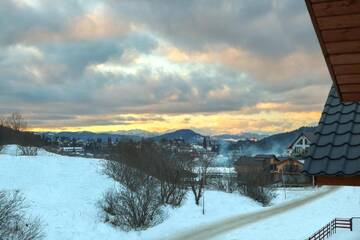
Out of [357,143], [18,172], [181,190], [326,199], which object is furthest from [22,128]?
[357,143]

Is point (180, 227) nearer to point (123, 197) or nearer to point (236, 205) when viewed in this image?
point (123, 197)

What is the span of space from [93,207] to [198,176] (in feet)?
50.6

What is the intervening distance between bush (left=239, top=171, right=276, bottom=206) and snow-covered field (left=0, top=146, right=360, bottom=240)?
1.73 meters

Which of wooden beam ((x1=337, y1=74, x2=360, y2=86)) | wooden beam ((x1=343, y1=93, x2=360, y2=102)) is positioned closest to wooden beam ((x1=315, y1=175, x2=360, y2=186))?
wooden beam ((x1=343, y1=93, x2=360, y2=102))

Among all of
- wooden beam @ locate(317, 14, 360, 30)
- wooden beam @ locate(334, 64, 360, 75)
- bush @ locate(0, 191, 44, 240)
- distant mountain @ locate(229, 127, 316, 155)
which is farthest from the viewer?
distant mountain @ locate(229, 127, 316, 155)

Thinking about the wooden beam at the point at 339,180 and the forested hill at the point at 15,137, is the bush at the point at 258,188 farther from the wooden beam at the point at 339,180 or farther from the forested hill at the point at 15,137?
the wooden beam at the point at 339,180

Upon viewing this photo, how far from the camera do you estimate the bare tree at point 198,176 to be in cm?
4075

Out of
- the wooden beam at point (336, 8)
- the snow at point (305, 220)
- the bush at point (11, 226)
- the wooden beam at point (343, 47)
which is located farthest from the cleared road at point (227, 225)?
the wooden beam at point (336, 8)

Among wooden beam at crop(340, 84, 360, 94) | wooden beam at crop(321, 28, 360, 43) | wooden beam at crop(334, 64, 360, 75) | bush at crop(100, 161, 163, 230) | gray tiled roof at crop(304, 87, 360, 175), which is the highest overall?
wooden beam at crop(321, 28, 360, 43)

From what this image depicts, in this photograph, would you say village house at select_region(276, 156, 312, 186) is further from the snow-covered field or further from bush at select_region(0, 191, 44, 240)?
bush at select_region(0, 191, 44, 240)

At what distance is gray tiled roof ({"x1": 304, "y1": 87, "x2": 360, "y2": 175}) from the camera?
466cm

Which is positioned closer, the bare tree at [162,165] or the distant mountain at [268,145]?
the bare tree at [162,165]

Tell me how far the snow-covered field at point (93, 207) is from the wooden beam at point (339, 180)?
2105cm

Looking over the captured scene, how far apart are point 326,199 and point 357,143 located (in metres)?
45.1
